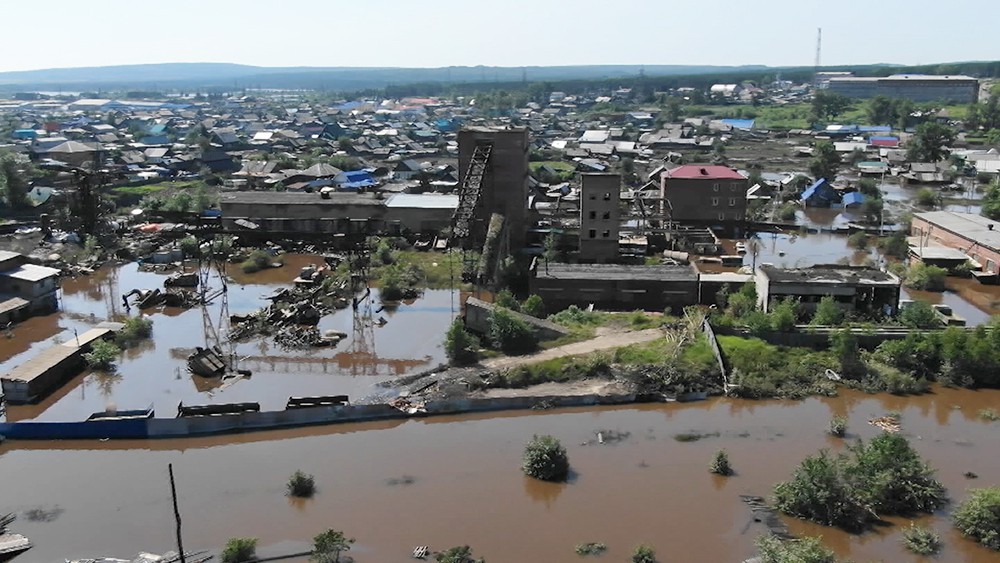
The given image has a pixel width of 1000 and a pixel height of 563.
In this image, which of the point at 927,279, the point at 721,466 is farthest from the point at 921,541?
the point at 927,279

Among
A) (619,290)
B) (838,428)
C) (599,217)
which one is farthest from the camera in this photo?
(599,217)

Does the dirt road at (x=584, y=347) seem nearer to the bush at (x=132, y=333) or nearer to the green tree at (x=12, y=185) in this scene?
the bush at (x=132, y=333)

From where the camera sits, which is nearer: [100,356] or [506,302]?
[100,356]

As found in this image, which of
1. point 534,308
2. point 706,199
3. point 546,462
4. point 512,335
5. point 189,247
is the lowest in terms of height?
point 546,462

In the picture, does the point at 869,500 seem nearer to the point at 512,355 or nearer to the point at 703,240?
the point at 512,355

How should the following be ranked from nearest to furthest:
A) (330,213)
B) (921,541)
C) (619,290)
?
(921,541) → (619,290) → (330,213)

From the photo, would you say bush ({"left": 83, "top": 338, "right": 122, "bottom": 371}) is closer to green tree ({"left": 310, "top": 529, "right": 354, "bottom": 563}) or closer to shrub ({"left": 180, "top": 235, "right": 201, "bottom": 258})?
green tree ({"left": 310, "top": 529, "right": 354, "bottom": 563})

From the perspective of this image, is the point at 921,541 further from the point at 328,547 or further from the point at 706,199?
the point at 706,199
